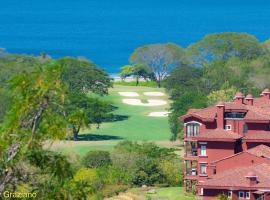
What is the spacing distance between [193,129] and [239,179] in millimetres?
8252

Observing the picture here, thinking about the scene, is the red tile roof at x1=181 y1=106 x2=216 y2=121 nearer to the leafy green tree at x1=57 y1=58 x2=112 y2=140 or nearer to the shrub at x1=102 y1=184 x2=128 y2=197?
the shrub at x1=102 y1=184 x2=128 y2=197

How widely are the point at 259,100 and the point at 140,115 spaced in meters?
27.0

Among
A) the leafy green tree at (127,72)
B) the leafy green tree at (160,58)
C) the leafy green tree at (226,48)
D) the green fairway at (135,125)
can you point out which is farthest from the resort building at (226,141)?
the leafy green tree at (127,72)

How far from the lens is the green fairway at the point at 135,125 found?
230 ft

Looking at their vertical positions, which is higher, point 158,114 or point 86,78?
point 86,78

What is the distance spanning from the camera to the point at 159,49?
10044 centimetres

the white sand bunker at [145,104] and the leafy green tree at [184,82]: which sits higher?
the leafy green tree at [184,82]

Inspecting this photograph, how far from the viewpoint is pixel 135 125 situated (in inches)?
2958

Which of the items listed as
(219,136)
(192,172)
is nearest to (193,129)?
(192,172)

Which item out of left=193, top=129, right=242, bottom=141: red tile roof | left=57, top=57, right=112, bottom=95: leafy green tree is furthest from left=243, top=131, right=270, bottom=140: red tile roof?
left=57, top=57, right=112, bottom=95: leafy green tree

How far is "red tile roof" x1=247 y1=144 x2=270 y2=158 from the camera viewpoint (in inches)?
1775

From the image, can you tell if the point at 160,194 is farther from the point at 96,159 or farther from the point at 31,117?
the point at 31,117

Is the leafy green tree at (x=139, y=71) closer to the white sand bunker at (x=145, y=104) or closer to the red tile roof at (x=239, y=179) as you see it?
the white sand bunker at (x=145, y=104)

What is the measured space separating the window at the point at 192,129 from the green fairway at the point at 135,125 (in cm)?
1810
